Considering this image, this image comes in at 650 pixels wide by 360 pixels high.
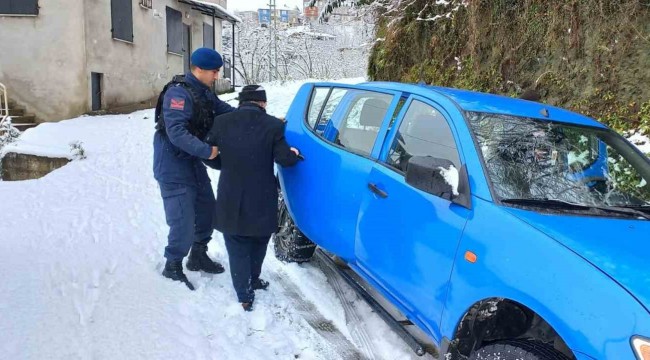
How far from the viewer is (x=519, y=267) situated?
6.68 ft

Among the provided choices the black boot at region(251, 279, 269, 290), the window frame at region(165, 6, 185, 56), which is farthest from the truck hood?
the window frame at region(165, 6, 185, 56)

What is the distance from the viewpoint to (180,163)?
373cm

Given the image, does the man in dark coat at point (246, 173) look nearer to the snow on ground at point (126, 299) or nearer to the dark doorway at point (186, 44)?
the snow on ground at point (126, 299)

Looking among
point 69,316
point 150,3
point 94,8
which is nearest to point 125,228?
point 69,316

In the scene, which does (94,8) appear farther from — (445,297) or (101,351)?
(445,297)

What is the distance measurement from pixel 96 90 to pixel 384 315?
37.1ft

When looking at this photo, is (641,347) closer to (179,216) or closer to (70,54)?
(179,216)

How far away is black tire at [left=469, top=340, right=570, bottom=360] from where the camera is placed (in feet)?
6.56

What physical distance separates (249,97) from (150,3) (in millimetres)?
12605

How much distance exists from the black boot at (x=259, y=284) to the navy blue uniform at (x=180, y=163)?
590 millimetres

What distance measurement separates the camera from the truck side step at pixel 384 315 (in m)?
2.84

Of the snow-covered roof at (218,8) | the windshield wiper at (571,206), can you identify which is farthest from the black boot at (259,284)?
the snow-covered roof at (218,8)

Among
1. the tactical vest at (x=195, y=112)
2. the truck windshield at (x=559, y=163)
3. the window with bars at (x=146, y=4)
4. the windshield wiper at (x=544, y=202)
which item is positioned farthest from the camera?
the window with bars at (x=146, y=4)

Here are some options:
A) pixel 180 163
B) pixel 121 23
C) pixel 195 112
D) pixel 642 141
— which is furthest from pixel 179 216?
pixel 121 23
